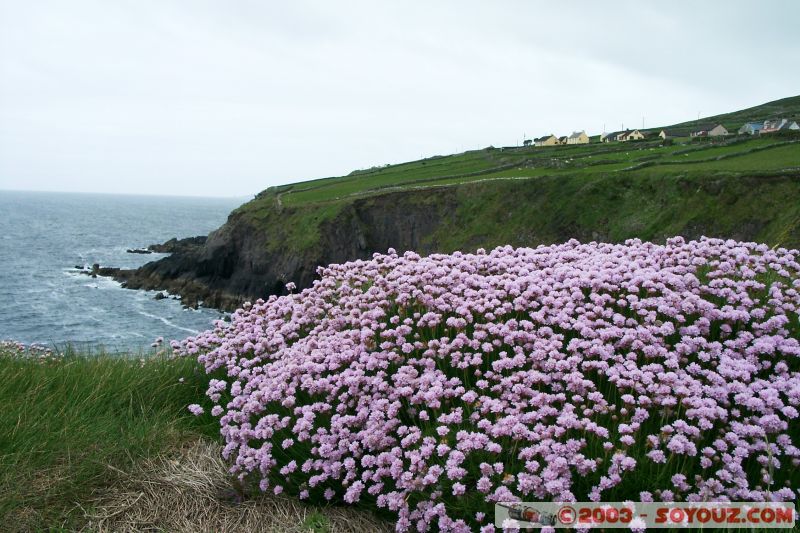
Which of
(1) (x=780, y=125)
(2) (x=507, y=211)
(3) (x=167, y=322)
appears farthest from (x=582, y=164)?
(1) (x=780, y=125)

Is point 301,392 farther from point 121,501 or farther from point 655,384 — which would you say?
point 655,384

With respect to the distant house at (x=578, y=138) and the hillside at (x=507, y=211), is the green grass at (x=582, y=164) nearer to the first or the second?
the hillside at (x=507, y=211)

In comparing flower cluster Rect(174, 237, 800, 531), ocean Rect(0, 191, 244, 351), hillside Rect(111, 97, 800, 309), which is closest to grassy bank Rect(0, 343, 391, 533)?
flower cluster Rect(174, 237, 800, 531)

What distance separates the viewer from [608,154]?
64.2 metres

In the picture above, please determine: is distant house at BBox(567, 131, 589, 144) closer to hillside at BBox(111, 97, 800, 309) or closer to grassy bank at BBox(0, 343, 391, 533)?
hillside at BBox(111, 97, 800, 309)

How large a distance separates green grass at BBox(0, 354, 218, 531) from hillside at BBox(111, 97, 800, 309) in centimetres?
3296

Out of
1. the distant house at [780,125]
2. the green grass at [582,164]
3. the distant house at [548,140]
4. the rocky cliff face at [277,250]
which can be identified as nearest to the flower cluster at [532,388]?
the green grass at [582,164]

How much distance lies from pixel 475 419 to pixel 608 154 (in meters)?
65.3

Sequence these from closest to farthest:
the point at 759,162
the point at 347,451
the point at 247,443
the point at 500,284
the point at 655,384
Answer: the point at 655,384, the point at 347,451, the point at 247,443, the point at 500,284, the point at 759,162

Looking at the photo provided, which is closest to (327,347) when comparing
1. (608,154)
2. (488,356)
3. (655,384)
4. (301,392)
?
(301,392)

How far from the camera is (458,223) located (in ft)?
175

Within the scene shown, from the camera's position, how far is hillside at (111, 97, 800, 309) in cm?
3628

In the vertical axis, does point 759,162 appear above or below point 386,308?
above

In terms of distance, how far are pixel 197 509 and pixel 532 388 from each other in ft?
10.3
